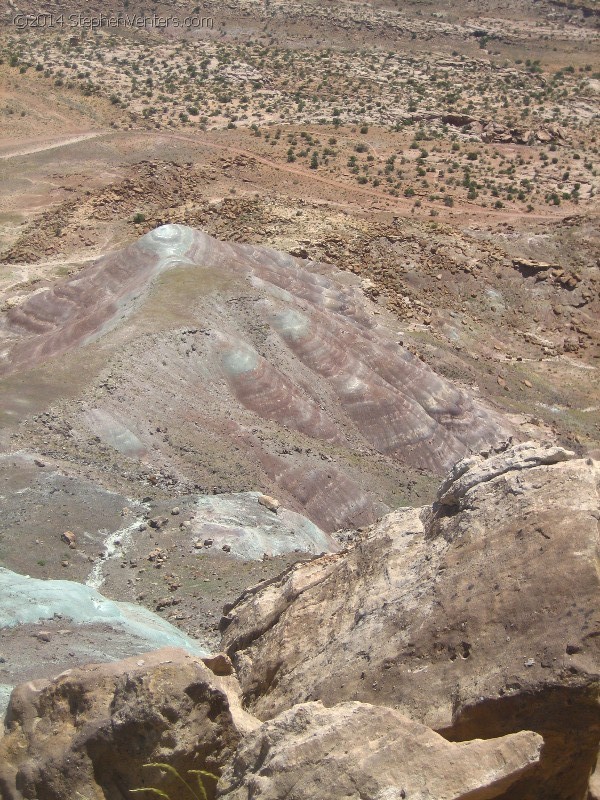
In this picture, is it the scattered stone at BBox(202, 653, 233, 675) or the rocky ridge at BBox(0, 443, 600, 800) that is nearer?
the rocky ridge at BBox(0, 443, 600, 800)

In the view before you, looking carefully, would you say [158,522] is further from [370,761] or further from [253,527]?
[370,761]

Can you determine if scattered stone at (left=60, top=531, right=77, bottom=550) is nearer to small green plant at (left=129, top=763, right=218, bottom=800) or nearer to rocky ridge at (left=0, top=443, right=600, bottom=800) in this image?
rocky ridge at (left=0, top=443, right=600, bottom=800)

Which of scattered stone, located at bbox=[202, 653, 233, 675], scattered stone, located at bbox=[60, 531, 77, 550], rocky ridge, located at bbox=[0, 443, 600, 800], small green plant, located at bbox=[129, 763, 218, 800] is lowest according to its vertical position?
scattered stone, located at bbox=[60, 531, 77, 550]

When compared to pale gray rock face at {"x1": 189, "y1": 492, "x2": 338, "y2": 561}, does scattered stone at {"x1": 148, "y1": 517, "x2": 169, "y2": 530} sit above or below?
above

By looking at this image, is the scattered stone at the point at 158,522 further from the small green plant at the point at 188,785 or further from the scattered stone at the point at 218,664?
the small green plant at the point at 188,785

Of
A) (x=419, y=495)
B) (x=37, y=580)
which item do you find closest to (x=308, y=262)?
(x=419, y=495)

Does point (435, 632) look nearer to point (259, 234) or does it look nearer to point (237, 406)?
point (237, 406)

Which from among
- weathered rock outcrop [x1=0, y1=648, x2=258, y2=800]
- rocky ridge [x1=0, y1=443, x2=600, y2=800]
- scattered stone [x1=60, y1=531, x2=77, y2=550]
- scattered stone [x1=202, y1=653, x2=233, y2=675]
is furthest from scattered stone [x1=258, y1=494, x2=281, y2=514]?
weathered rock outcrop [x1=0, y1=648, x2=258, y2=800]
